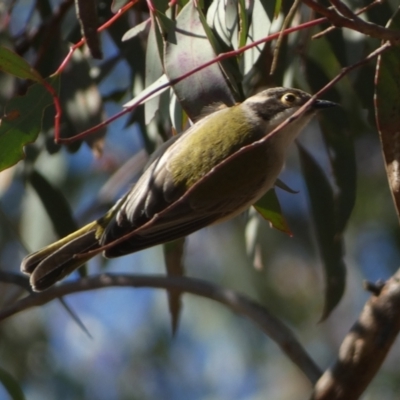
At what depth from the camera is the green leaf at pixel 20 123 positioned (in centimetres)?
213

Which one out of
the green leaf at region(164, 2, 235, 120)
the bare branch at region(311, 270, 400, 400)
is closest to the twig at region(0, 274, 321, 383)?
the bare branch at region(311, 270, 400, 400)

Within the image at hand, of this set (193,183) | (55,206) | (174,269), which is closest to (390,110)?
(193,183)

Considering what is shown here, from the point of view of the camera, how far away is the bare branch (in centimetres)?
232

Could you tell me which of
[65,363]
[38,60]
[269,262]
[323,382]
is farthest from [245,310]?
[65,363]

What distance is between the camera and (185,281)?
275cm

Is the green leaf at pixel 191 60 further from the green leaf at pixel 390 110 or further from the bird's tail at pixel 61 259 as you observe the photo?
the bird's tail at pixel 61 259

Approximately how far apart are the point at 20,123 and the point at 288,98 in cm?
77

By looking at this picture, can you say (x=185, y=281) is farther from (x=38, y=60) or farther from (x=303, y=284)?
(x=303, y=284)

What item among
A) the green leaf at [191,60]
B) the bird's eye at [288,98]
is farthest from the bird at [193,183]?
the green leaf at [191,60]

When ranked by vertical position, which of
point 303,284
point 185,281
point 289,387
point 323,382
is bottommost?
point 289,387

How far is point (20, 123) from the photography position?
85.6 inches

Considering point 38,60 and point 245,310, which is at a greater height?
point 38,60

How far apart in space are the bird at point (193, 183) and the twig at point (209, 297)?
29 centimetres

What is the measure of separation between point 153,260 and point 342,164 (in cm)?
320
